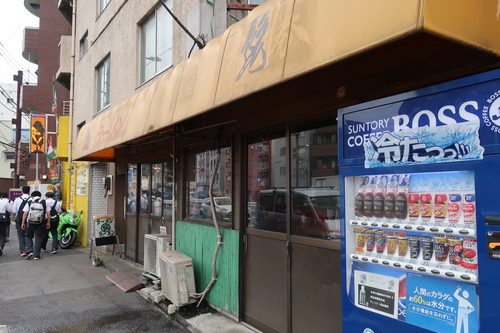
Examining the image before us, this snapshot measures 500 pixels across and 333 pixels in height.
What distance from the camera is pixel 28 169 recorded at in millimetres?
32125

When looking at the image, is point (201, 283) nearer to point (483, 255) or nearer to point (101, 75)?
point (483, 255)

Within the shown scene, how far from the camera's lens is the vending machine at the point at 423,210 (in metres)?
1.86

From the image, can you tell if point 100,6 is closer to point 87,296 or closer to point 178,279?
point 87,296

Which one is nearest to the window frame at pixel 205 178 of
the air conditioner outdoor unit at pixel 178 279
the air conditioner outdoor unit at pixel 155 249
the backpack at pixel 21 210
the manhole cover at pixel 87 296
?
the air conditioner outdoor unit at pixel 155 249

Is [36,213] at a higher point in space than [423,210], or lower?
lower

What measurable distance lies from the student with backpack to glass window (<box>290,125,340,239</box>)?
8500mm

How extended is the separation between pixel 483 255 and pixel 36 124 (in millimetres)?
20525

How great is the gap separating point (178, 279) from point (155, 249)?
158cm

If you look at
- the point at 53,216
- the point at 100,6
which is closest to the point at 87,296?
the point at 53,216

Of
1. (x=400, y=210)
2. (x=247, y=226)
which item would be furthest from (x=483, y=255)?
(x=247, y=226)

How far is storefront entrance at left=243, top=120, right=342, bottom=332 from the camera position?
359cm

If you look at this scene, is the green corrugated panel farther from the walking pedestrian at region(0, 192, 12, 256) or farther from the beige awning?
the walking pedestrian at region(0, 192, 12, 256)

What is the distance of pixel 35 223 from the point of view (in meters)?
9.59

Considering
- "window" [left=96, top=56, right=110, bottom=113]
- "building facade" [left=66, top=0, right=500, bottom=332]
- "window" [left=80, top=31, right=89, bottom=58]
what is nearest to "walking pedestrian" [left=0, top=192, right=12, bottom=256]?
"window" [left=96, top=56, right=110, bottom=113]
